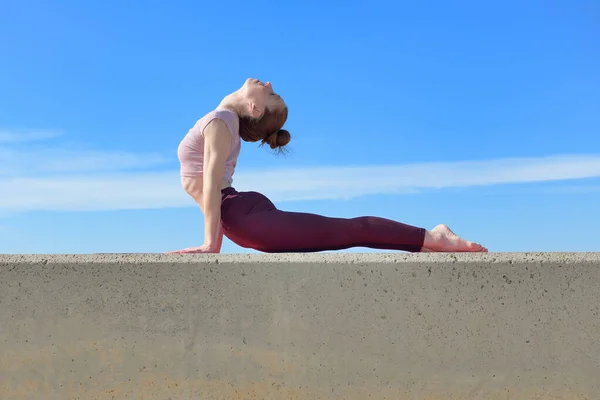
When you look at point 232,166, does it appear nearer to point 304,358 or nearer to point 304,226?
point 304,226

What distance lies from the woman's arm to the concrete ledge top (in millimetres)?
355

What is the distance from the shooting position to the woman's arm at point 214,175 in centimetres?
335

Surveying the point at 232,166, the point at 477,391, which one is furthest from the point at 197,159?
the point at 477,391

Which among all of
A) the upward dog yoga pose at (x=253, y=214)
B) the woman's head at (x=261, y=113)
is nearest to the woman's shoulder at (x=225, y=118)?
the upward dog yoga pose at (x=253, y=214)

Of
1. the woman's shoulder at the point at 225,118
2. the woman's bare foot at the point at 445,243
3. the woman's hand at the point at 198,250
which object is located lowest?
the woman's hand at the point at 198,250

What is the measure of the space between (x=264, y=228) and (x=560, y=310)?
1.47 metres

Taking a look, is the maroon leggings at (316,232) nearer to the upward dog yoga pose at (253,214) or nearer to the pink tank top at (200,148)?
the upward dog yoga pose at (253,214)

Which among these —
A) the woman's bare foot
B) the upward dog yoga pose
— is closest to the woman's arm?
the upward dog yoga pose

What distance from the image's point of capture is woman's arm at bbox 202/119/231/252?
3.35 meters

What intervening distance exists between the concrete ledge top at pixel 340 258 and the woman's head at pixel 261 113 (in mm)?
1000

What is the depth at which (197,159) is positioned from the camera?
3.64 meters

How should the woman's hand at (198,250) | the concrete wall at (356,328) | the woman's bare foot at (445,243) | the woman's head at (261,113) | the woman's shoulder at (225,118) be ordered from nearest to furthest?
the concrete wall at (356,328)
the woman's hand at (198,250)
the woman's bare foot at (445,243)
the woman's shoulder at (225,118)
the woman's head at (261,113)

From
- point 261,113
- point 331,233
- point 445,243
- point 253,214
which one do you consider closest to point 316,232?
point 331,233

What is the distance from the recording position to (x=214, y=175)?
3416 mm
